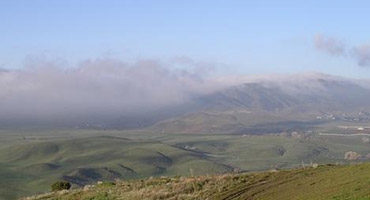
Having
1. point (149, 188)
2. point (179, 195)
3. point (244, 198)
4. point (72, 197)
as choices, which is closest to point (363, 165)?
point (244, 198)

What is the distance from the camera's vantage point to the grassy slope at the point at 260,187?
3028cm

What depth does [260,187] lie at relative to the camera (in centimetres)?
3488

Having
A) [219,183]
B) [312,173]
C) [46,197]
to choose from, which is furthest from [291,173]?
[46,197]

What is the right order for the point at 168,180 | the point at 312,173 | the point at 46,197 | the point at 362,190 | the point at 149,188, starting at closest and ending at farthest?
1. the point at 362,190
2. the point at 312,173
3. the point at 149,188
4. the point at 168,180
5. the point at 46,197

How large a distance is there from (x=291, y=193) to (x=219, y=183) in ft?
22.1

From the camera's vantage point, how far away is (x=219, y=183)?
1469 inches

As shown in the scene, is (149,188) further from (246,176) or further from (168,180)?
(246,176)

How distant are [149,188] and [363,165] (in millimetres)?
14892

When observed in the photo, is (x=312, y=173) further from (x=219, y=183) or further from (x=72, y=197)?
(x=72, y=197)

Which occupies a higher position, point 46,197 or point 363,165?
point 363,165

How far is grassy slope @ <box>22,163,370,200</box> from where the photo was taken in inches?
1192

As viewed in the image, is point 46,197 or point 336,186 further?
point 46,197

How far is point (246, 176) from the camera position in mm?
39469

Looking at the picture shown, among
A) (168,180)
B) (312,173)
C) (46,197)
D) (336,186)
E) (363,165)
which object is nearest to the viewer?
(336,186)
